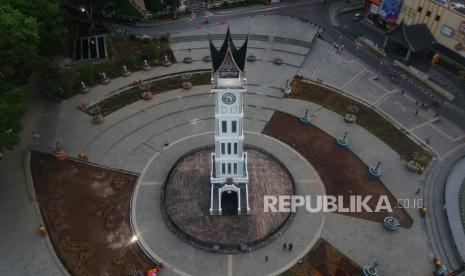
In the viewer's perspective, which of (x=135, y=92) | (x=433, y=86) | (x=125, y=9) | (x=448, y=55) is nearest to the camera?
(x=135, y=92)

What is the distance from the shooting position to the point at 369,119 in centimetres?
8594

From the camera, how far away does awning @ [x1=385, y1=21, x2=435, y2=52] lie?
3952 inches

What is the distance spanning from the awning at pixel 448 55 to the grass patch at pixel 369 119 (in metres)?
31.8

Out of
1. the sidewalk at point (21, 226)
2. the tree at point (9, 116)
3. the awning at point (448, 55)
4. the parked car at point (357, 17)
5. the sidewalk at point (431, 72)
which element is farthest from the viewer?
the parked car at point (357, 17)

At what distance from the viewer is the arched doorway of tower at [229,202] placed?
217 feet

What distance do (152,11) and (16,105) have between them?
62.4 metres

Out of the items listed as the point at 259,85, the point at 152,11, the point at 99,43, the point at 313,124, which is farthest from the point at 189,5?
the point at 313,124

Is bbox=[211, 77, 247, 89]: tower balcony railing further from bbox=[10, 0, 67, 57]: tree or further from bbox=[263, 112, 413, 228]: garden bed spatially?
bbox=[10, 0, 67, 57]: tree

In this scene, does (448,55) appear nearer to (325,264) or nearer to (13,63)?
(325,264)

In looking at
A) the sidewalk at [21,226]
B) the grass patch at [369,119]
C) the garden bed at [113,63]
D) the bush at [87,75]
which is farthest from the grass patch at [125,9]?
the grass patch at [369,119]

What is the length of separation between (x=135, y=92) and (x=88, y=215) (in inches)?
1354

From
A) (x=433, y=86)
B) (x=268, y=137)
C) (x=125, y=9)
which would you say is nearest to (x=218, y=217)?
(x=268, y=137)

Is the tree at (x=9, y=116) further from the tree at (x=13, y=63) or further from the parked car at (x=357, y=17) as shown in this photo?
the parked car at (x=357, y=17)

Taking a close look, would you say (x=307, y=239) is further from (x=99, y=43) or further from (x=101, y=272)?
(x=99, y=43)
